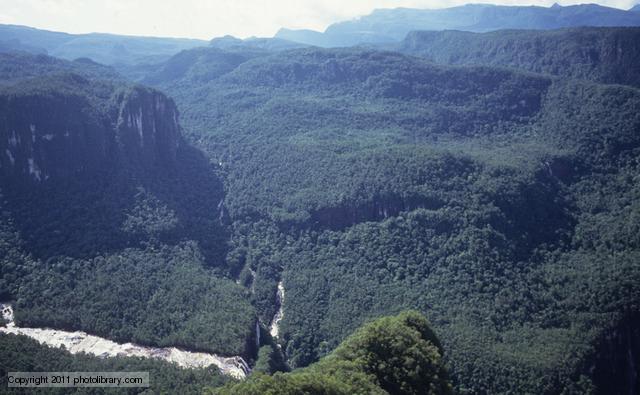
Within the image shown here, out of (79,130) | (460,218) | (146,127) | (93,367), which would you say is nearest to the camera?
(93,367)

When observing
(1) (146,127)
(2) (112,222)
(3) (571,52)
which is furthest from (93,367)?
(3) (571,52)

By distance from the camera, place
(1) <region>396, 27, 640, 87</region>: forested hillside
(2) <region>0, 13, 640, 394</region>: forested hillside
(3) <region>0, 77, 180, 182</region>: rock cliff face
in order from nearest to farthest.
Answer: (2) <region>0, 13, 640, 394</region>: forested hillside, (3) <region>0, 77, 180, 182</region>: rock cliff face, (1) <region>396, 27, 640, 87</region>: forested hillside

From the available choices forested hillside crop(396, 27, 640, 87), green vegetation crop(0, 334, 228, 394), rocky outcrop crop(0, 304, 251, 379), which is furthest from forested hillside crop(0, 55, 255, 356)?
forested hillside crop(396, 27, 640, 87)

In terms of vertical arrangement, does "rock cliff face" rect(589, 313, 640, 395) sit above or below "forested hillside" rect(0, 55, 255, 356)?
below

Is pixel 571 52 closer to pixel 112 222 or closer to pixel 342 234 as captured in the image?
pixel 342 234

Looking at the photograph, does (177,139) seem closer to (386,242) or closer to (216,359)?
(386,242)

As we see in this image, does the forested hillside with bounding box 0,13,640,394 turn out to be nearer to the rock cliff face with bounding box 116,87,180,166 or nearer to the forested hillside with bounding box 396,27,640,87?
the rock cliff face with bounding box 116,87,180,166

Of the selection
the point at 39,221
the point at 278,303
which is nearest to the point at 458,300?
the point at 278,303
